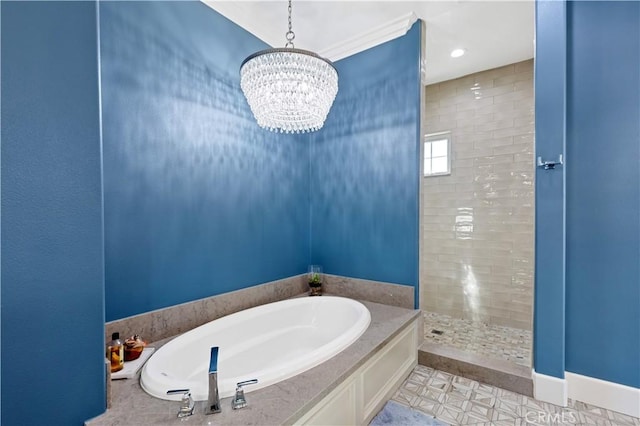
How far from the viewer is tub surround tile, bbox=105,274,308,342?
1700mm

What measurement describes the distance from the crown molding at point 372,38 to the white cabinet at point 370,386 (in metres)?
2.48

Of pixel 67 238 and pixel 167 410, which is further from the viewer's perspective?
pixel 167 410

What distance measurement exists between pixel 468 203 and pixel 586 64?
5.44 feet

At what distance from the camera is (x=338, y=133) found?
2914mm

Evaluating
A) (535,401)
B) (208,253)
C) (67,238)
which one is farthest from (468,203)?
(67,238)

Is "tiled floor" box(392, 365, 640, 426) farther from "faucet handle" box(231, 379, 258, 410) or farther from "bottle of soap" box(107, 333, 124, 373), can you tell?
"bottle of soap" box(107, 333, 124, 373)

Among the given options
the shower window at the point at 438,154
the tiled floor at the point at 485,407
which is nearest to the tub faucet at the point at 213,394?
the tiled floor at the point at 485,407

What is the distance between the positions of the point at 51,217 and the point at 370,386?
70.4 inches

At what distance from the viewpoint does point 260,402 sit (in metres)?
1.22

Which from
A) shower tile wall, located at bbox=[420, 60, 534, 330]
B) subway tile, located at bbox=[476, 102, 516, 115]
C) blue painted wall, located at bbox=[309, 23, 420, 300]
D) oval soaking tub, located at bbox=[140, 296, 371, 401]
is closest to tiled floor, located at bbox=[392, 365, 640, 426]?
oval soaking tub, located at bbox=[140, 296, 371, 401]

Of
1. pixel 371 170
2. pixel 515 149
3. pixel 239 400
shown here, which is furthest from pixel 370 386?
pixel 515 149

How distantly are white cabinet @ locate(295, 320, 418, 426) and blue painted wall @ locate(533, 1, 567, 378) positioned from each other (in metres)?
0.84

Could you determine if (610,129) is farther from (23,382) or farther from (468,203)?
(23,382)

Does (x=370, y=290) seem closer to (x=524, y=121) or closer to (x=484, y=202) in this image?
(x=484, y=202)
